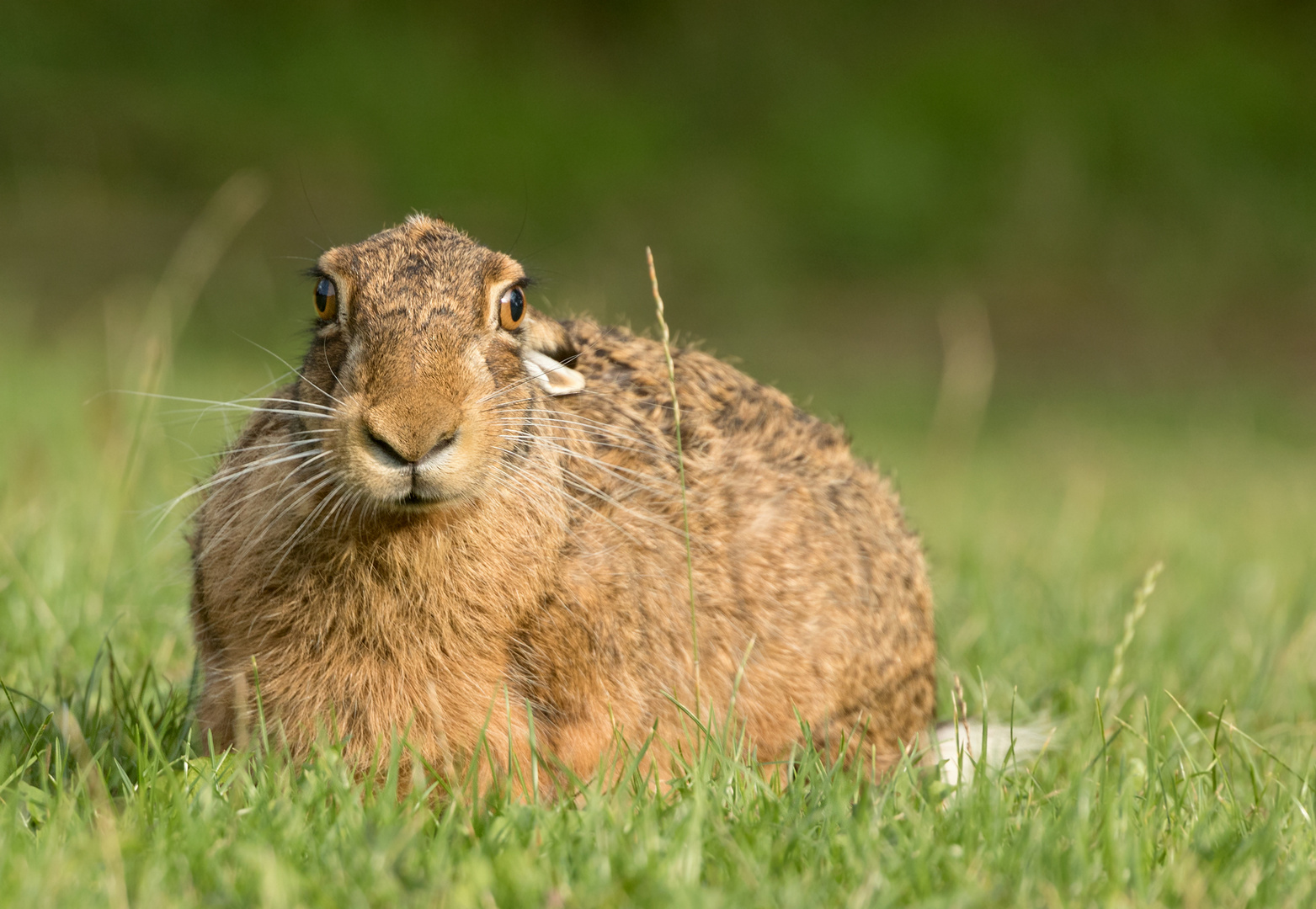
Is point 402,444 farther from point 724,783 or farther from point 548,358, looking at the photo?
point 724,783

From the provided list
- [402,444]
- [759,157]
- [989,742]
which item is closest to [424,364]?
[402,444]

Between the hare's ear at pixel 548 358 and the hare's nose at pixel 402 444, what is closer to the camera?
the hare's nose at pixel 402 444

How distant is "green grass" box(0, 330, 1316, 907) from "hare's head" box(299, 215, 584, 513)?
598 millimetres

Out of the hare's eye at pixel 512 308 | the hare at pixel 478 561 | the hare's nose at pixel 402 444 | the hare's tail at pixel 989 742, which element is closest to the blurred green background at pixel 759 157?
the hare's tail at pixel 989 742

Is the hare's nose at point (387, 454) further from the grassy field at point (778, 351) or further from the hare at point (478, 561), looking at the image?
the grassy field at point (778, 351)

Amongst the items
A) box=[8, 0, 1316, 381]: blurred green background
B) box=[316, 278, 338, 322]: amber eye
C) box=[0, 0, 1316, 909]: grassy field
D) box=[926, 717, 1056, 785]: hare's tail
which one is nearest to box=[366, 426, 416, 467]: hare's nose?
box=[316, 278, 338, 322]: amber eye

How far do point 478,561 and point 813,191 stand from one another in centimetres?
1440

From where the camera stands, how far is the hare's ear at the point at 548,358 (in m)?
3.09

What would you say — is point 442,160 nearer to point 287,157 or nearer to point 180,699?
point 287,157

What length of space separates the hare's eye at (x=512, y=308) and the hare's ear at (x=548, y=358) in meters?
0.06

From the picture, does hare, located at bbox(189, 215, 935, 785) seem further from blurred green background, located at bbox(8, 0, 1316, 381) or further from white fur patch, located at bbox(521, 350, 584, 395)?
blurred green background, located at bbox(8, 0, 1316, 381)

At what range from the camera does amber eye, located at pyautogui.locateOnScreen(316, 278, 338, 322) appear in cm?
295

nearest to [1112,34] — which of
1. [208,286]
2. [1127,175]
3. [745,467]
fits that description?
[1127,175]

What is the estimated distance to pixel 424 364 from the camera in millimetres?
2686
